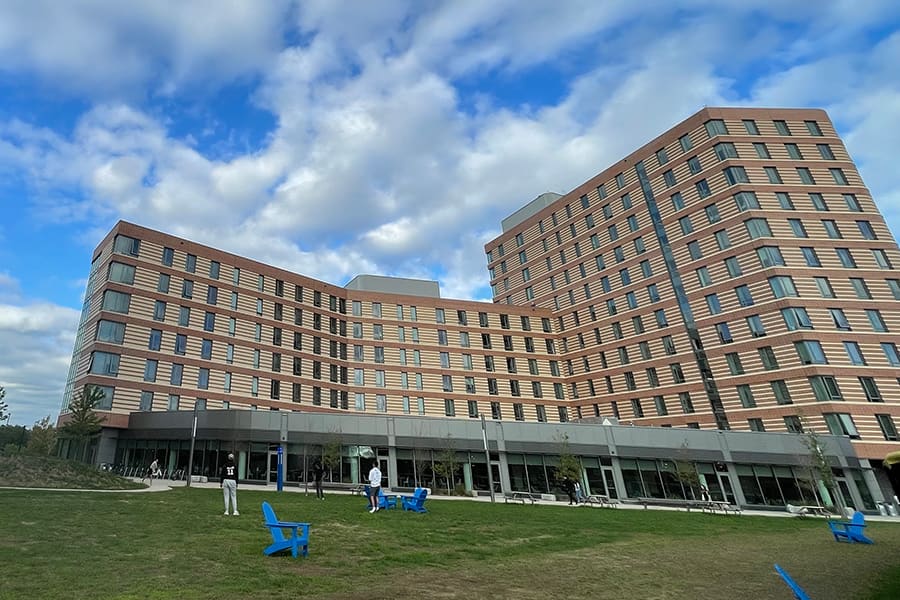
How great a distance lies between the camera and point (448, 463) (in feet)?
129

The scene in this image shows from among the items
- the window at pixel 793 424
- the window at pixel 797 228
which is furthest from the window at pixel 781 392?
the window at pixel 797 228

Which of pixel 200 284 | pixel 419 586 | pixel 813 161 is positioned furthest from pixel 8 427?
pixel 813 161

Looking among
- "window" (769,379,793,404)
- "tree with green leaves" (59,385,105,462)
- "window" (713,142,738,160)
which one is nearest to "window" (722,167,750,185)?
"window" (713,142,738,160)

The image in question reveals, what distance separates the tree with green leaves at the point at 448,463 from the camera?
38.7 m

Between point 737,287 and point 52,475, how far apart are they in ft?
174

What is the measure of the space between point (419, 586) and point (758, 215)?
49883 mm

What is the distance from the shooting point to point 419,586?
28.6ft

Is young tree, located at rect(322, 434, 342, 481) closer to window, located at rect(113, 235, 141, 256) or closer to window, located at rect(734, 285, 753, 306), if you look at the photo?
window, located at rect(113, 235, 141, 256)

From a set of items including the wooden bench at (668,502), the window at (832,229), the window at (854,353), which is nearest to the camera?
the wooden bench at (668,502)

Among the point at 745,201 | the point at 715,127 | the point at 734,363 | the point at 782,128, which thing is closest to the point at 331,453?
the point at 734,363

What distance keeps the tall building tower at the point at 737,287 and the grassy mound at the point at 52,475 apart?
152 ft

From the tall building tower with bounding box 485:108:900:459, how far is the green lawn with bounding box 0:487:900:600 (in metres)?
26.9

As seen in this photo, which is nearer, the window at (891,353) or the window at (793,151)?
the window at (891,353)

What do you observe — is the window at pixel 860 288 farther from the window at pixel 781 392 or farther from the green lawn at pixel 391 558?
the green lawn at pixel 391 558
